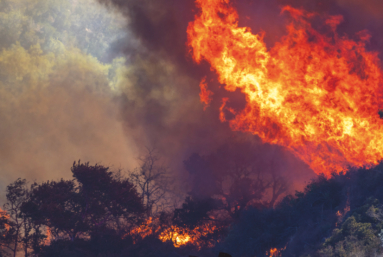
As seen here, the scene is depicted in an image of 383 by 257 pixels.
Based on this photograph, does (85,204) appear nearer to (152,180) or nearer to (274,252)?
(152,180)

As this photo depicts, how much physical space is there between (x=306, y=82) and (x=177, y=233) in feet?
67.7

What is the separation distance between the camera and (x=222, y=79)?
3016cm

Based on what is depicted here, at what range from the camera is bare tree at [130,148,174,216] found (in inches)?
1795

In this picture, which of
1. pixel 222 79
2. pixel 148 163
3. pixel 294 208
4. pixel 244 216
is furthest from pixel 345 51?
pixel 148 163

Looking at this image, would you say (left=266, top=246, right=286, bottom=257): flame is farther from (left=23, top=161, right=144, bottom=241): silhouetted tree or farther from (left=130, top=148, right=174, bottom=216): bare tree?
(left=130, top=148, right=174, bottom=216): bare tree

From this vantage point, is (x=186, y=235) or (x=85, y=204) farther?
(x=186, y=235)

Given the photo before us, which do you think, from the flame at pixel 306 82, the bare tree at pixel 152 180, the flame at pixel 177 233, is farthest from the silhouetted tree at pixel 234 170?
the flame at pixel 306 82

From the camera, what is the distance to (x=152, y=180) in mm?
46594

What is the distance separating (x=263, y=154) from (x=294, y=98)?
59.3ft

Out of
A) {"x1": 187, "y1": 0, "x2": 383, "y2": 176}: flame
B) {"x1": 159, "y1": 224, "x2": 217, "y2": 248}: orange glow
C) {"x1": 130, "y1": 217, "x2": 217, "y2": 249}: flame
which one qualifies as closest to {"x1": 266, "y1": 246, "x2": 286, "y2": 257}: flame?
{"x1": 187, "y1": 0, "x2": 383, "y2": 176}: flame

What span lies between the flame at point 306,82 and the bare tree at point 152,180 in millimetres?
19068

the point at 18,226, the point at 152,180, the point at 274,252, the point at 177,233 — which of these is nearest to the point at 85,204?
the point at 18,226

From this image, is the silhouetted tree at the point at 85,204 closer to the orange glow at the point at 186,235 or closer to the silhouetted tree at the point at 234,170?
the orange glow at the point at 186,235

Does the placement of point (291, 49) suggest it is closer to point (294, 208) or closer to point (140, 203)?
point (294, 208)
